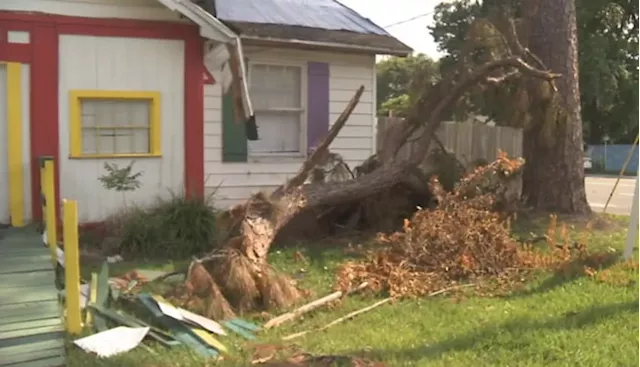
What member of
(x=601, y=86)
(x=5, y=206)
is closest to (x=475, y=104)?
(x=5, y=206)

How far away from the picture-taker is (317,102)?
36.4ft

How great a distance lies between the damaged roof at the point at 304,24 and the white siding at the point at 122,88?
119 centimetres

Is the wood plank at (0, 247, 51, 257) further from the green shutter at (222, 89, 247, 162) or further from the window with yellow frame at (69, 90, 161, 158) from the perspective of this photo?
the green shutter at (222, 89, 247, 162)

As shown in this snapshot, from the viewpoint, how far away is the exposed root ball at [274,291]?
6.39 m

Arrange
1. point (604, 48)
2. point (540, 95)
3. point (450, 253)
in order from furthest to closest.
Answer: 1. point (604, 48)
2. point (540, 95)
3. point (450, 253)

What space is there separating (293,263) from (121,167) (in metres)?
2.67

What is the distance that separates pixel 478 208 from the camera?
319 inches

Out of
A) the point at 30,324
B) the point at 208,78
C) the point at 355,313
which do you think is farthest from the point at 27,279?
the point at 208,78

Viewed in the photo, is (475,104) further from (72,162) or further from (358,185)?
(72,162)

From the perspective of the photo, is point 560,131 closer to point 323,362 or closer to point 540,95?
point 540,95

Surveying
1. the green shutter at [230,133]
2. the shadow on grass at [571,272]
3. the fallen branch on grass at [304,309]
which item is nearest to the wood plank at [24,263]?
the fallen branch on grass at [304,309]

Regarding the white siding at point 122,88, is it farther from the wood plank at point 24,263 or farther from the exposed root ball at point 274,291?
the exposed root ball at point 274,291

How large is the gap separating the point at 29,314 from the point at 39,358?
0.52m

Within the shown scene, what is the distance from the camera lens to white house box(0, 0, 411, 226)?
888cm
